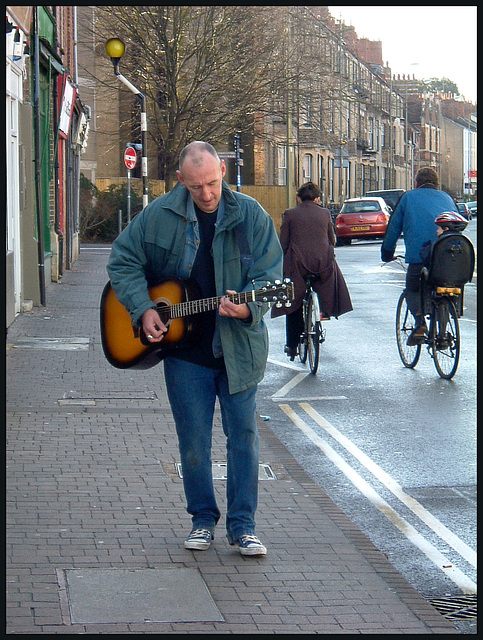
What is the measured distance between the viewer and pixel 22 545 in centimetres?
509

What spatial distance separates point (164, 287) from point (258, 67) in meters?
32.6

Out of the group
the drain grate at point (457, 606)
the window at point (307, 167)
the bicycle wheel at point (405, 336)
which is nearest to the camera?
the drain grate at point (457, 606)

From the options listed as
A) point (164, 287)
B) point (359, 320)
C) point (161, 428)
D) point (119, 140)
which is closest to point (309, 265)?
point (161, 428)

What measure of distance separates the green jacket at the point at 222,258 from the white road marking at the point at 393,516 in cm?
128

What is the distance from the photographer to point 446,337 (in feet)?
34.0

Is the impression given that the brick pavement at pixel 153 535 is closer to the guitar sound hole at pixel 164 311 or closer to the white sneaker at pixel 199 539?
the white sneaker at pixel 199 539

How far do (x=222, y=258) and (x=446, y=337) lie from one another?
5.75m

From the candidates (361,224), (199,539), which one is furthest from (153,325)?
(361,224)

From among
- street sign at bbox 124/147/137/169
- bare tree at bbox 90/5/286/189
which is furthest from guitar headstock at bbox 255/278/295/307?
bare tree at bbox 90/5/286/189

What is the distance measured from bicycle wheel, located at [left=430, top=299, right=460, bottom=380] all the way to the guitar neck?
5700 millimetres

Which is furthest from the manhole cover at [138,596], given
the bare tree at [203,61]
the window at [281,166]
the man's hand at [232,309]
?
the window at [281,166]

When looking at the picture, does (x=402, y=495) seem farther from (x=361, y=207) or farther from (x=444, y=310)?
(x=361, y=207)

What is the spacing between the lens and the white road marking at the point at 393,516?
5035 mm

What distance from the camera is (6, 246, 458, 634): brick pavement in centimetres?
425
